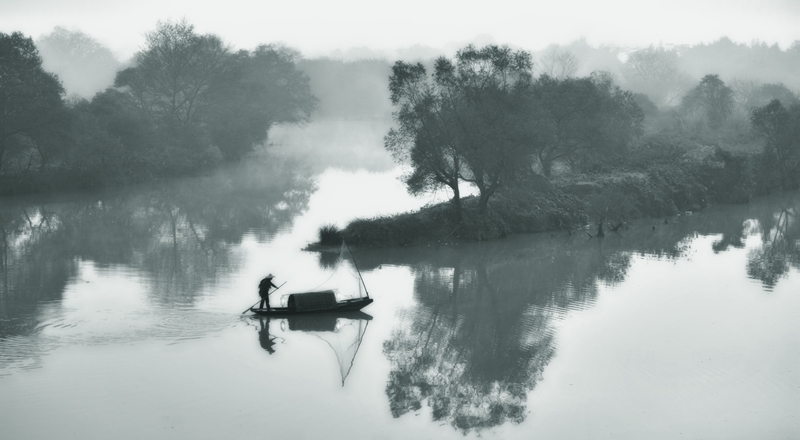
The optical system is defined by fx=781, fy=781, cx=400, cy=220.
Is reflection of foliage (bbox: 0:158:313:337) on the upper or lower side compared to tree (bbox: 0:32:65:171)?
lower

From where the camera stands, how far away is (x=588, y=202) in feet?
158

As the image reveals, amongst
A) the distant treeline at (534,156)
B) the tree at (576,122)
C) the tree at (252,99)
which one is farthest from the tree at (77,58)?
the distant treeline at (534,156)

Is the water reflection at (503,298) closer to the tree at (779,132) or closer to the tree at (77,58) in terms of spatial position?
the tree at (779,132)

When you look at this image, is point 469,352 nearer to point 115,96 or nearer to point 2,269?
point 2,269

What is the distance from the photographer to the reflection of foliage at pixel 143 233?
2691cm

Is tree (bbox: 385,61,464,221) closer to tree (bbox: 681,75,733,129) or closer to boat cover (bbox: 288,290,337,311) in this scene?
boat cover (bbox: 288,290,337,311)

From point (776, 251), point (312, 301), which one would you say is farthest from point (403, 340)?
point (776, 251)

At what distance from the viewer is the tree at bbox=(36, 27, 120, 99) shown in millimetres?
150137

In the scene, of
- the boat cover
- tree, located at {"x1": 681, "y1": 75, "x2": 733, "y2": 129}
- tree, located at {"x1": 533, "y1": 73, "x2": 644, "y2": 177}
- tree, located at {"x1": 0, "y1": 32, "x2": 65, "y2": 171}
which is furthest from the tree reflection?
tree, located at {"x1": 681, "y1": 75, "x2": 733, "y2": 129}

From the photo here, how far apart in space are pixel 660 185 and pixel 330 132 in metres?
78.8

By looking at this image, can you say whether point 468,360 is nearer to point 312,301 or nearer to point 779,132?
point 312,301

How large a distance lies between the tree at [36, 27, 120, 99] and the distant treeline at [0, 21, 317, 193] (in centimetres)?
6370

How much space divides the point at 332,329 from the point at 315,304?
113 cm

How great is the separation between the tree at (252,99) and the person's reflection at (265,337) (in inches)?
2400
